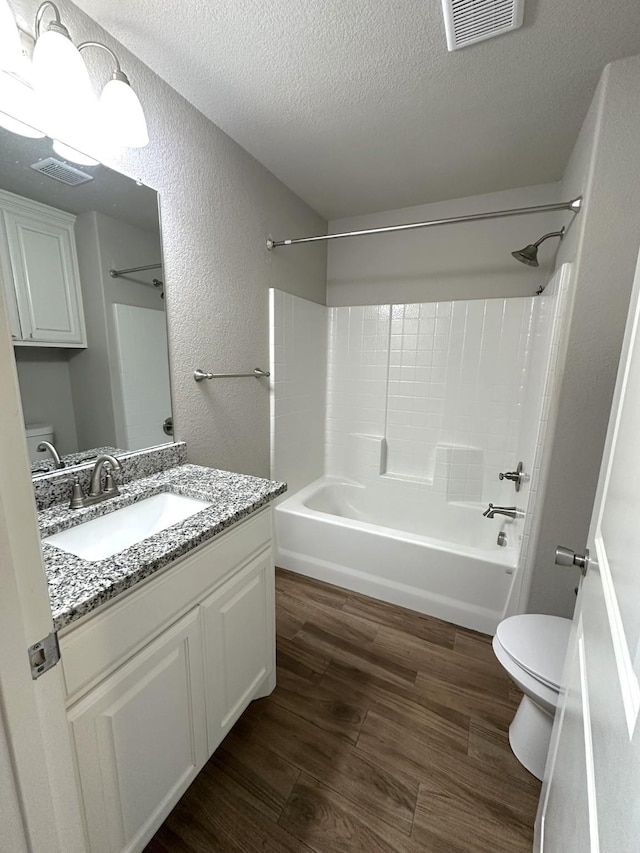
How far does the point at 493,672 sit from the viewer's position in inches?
60.7

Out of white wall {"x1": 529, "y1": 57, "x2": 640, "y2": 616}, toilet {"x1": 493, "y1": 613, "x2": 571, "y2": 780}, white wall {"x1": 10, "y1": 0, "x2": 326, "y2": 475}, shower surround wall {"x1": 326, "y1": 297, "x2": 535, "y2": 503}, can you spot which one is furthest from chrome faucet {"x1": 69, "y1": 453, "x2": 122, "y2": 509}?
shower surround wall {"x1": 326, "y1": 297, "x2": 535, "y2": 503}

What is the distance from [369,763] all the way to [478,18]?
247 cm

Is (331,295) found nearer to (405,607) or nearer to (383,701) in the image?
(405,607)

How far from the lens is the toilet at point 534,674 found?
1.08 meters

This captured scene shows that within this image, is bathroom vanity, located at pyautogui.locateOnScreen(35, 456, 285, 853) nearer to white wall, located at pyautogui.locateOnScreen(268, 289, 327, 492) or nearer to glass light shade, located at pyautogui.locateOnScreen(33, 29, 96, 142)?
white wall, located at pyautogui.locateOnScreen(268, 289, 327, 492)

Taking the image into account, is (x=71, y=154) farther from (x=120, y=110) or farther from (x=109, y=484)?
(x=109, y=484)

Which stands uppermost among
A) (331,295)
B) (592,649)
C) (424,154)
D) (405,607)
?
(424,154)

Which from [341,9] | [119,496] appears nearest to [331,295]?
[341,9]

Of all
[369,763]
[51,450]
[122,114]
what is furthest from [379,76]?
[369,763]

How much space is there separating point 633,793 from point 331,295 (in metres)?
2.84

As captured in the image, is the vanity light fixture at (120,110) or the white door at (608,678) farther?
the vanity light fixture at (120,110)

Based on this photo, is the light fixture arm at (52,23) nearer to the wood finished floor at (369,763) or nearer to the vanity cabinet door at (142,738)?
the vanity cabinet door at (142,738)

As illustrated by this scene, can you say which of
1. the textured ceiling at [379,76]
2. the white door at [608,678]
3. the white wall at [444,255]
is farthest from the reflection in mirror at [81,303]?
the white door at [608,678]

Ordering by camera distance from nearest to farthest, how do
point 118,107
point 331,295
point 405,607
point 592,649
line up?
point 592,649 → point 118,107 → point 405,607 → point 331,295
